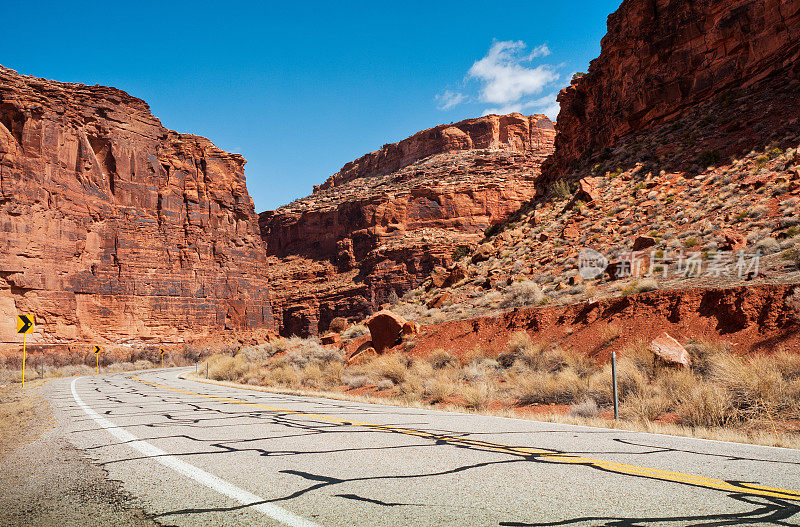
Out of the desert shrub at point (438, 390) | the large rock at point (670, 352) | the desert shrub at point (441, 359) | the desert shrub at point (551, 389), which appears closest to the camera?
the large rock at point (670, 352)

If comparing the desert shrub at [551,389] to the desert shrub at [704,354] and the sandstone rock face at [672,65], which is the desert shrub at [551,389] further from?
the sandstone rock face at [672,65]

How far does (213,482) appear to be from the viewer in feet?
12.1

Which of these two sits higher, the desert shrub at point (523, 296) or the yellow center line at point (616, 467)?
the desert shrub at point (523, 296)

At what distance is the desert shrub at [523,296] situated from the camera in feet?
60.6

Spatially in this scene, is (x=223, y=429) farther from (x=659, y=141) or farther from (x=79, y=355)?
(x=79, y=355)

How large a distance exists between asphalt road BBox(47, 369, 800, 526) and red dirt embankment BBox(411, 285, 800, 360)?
570cm

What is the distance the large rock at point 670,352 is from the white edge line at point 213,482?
9.29 meters

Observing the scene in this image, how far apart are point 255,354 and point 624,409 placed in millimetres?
22421

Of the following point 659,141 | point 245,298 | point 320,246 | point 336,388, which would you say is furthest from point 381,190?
point 336,388

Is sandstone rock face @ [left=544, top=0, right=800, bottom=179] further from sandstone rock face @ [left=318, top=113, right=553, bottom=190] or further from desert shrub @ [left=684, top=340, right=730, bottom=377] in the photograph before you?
sandstone rock face @ [left=318, top=113, right=553, bottom=190]

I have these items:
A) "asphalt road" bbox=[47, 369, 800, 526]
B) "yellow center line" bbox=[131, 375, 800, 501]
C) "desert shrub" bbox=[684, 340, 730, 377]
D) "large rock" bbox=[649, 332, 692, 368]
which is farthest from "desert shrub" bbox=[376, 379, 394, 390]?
"yellow center line" bbox=[131, 375, 800, 501]

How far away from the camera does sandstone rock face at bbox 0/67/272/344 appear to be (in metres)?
46.6

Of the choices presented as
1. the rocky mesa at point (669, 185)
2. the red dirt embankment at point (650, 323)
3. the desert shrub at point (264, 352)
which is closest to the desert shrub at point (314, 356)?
the rocky mesa at point (669, 185)
